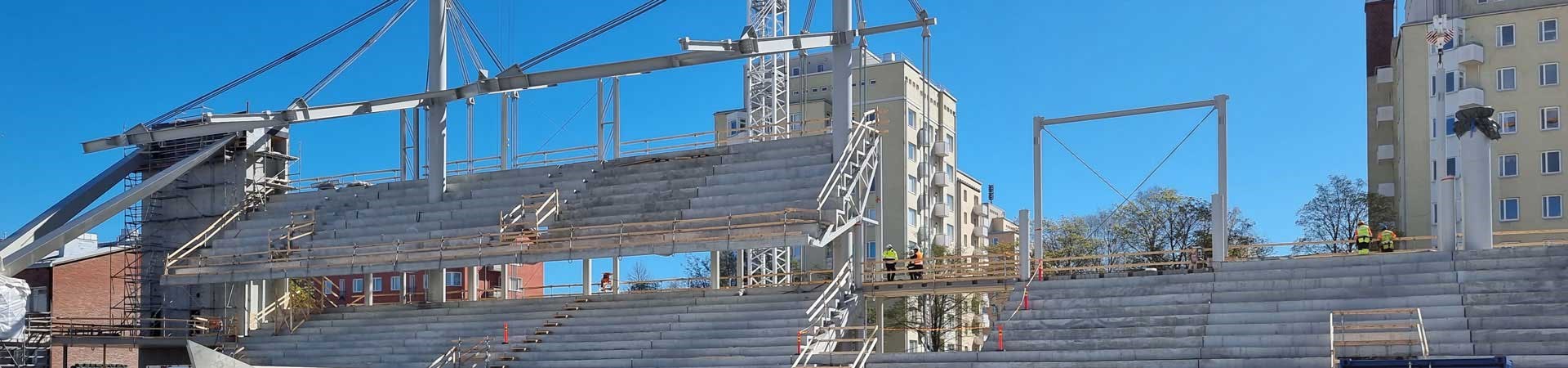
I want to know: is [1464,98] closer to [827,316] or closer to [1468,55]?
[1468,55]

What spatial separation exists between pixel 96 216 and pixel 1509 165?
51.6m

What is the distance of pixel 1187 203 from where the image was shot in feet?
215

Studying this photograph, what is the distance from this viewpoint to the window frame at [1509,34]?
2344 inches

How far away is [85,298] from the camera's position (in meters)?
61.9

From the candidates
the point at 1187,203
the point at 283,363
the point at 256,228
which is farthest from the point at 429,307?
the point at 1187,203

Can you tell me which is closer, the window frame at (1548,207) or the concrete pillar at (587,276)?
the concrete pillar at (587,276)

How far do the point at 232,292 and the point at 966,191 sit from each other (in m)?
57.8

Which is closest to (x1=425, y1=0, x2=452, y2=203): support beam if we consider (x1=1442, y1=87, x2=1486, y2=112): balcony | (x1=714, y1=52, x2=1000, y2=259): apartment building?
(x1=714, y1=52, x2=1000, y2=259): apartment building

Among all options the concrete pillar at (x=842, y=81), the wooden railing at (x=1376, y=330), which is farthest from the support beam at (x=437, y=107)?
the wooden railing at (x=1376, y=330)

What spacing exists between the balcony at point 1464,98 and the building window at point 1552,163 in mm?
3138

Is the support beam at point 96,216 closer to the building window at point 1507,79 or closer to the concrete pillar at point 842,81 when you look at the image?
the concrete pillar at point 842,81

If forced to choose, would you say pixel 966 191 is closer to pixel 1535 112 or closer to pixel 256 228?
pixel 1535 112

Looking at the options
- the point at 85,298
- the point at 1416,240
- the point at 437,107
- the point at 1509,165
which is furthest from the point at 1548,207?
the point at 85,298

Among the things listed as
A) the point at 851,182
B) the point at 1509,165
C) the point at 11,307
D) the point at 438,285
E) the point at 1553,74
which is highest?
the point at 1553,74
